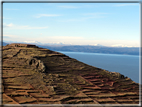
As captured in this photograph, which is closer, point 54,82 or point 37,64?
point 54,82

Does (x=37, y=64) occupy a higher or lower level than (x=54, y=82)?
higher

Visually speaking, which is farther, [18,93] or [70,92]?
[70,92]

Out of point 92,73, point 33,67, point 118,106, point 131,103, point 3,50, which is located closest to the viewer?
point 118,106

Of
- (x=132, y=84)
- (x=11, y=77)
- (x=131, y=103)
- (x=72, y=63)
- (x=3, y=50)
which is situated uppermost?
(x=3, y=50)

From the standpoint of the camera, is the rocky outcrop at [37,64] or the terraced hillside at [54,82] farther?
the rocky outcrop at [37,64]

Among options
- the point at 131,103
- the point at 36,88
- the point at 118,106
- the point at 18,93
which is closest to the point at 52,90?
the point at 36,88

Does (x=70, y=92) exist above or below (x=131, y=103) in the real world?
above

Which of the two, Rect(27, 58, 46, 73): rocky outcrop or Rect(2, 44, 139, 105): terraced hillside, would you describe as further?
Rect(27, 58, 46, 73): rocky outcrop

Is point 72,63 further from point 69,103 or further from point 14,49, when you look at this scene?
point 14,49
